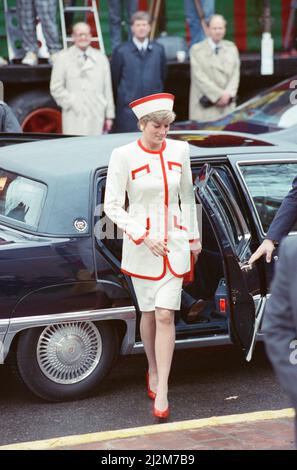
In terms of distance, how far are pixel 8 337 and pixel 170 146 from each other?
1.36 meters

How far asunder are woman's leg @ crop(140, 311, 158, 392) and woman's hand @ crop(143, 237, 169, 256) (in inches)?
16.5

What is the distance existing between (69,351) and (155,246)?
84 centimetres

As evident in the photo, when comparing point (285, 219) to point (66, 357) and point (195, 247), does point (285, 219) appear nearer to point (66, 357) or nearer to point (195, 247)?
point (195, 247)

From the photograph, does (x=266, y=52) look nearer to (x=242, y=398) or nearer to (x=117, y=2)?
(x=117, y=2)

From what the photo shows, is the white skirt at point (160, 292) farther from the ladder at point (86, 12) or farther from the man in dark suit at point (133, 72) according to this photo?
the ladder at point (86, 12)

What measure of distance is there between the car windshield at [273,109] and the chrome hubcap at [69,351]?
5.30 m

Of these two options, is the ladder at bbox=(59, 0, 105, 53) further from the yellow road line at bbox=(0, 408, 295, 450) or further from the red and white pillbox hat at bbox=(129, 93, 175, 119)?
the yellow road line at bbox=(0, 408, 295, 450)

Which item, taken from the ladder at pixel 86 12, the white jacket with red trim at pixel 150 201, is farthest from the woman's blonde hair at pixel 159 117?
the ladder at pixel 86 12

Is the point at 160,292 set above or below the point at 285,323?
below

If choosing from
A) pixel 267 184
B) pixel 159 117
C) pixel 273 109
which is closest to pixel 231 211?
pixel 267 184

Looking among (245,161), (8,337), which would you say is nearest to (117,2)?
(245,161)

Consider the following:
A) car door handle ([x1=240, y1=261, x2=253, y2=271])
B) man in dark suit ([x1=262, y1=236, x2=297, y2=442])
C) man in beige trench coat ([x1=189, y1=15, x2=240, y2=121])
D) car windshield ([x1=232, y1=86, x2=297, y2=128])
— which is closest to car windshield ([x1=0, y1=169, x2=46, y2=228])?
car door handle ([x1=240, y1=261, x2=253, y2=271])

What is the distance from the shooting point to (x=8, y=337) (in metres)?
6.64

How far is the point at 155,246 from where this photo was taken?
651 centimetres
